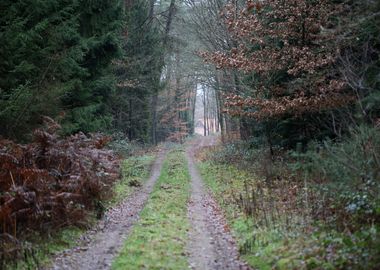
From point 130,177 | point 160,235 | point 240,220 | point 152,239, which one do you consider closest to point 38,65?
point 130,177

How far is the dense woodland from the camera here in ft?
28.4

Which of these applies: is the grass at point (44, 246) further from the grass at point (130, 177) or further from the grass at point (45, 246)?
the grass at point (130, 177)

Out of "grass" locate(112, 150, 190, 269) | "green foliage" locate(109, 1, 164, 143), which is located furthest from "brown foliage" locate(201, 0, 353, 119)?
"green foliage" locate(109, 1, 164, 143)

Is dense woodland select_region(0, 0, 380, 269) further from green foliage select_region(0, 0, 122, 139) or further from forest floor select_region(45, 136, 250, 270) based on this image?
forest floor select_region(45, 136, 250, 270)

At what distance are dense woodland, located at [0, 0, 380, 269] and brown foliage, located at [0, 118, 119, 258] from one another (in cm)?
4

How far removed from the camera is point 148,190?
57.8ft

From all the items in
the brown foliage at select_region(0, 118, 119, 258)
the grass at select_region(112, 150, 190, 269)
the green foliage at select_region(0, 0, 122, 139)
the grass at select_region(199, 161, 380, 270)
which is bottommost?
the grass at select_region(112, 150, 190, 269)

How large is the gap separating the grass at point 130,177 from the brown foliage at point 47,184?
6.65 ft

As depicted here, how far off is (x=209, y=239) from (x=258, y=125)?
14754 mm

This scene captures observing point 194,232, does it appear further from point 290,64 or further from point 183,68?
point 183,68

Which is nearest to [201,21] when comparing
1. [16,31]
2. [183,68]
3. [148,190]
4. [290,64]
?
[183,68]

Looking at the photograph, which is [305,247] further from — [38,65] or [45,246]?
[38,65]

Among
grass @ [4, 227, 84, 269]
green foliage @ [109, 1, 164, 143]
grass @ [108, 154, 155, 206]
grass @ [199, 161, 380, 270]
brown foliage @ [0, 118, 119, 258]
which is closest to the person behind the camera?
grass @ [199, 161, 380, 270]

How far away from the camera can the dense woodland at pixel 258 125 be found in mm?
8656
